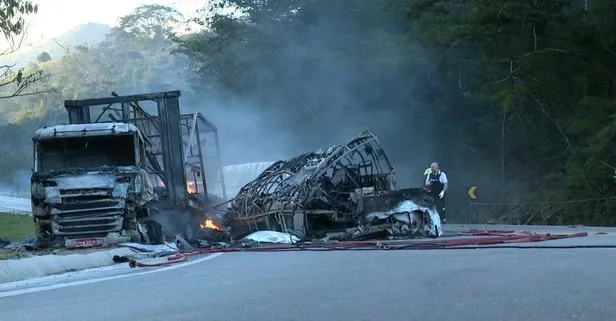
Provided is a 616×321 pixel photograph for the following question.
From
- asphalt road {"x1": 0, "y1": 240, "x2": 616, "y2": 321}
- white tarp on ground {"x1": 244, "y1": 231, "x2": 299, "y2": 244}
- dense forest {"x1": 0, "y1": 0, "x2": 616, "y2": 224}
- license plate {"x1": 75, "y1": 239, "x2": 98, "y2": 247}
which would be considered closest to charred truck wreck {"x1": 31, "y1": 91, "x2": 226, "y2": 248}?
license plate {"x1": 75, "y1": 239, "x2": 98, "y2": 247}

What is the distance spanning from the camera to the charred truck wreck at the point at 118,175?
A: 15.3m

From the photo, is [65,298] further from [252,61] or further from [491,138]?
[252,61]

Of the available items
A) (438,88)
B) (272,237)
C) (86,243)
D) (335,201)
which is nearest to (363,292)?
(86,243)

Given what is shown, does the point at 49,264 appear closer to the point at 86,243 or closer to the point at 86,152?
the point at 86,243

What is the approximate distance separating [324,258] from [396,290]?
4154 millimetres

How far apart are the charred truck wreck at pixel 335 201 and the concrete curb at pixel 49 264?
4.78 meters

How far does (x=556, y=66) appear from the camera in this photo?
87.7ft

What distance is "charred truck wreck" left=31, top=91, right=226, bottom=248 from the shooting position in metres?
15.3

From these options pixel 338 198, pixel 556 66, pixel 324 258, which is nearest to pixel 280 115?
pixel 556 66

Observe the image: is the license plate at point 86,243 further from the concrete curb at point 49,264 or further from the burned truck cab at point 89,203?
the concrete curb at point 49,264

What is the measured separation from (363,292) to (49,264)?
6322 mm

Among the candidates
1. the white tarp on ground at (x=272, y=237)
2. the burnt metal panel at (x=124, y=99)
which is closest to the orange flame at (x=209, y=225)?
the white tarp on ground at (x=272, y=237)

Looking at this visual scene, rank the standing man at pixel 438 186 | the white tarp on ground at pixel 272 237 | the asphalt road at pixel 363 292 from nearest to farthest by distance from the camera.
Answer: the asphalt road at pixel 363 292, the white tarp on ground at pixel 272 237, the standing man at pixel 438 186

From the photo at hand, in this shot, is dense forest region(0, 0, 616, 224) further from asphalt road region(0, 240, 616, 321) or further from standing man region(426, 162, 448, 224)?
asphalt road region(0, 240, 616, 321)
